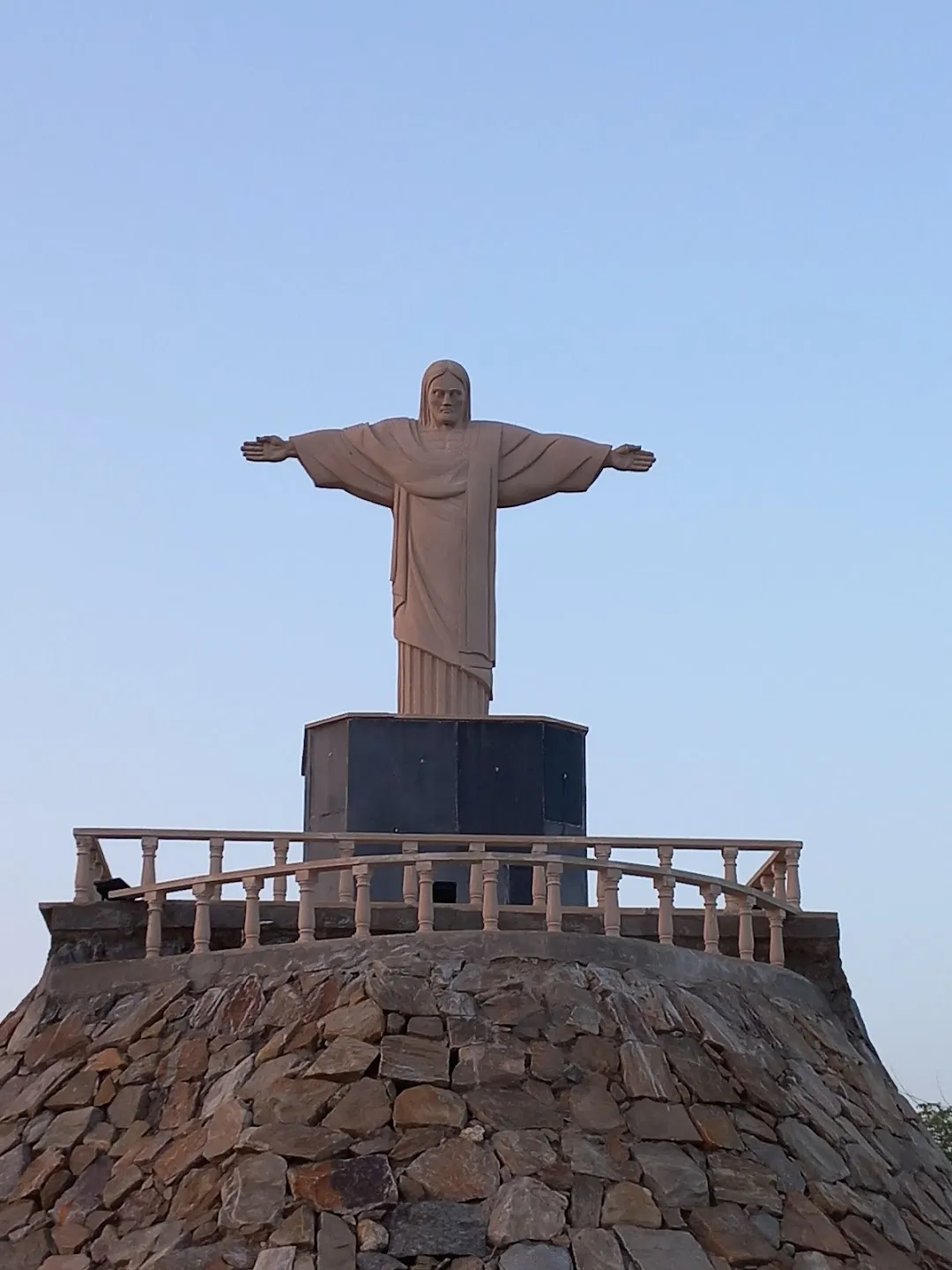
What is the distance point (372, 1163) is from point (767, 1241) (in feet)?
9.86

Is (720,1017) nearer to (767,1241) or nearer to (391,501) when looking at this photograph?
(767,1241)

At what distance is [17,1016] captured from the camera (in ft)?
63.4

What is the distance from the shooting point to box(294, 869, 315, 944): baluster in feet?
58.2

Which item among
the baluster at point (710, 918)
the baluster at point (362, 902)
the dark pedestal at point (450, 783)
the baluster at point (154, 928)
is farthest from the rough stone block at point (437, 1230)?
the dark pedestal at point (450, 783)

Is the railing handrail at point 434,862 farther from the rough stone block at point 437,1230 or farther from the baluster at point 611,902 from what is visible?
the rough stone block at point 437,1230

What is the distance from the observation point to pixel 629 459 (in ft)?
77.1

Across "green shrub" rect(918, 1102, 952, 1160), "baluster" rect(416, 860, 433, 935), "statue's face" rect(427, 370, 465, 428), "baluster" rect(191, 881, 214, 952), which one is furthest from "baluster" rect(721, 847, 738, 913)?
"green shrub" rect(918, 1102, 952, 1160)

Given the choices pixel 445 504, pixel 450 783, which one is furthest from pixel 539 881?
pixel 445 504

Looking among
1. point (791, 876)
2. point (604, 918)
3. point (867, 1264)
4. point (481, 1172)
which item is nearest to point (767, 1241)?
point (867, 1264)

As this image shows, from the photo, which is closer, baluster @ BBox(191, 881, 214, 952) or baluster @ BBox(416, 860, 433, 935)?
baluster @ BBox(416, 860, 433, 935)

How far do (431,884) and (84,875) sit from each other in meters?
3.96

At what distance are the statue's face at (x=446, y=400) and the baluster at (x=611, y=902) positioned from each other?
7.14 metres

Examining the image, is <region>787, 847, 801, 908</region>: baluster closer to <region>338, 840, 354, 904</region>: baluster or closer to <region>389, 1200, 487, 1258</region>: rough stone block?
<region>338, 840, 354, 904</region>: baluster

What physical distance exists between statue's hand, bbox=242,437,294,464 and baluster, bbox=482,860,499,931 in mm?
7492
